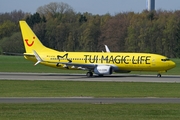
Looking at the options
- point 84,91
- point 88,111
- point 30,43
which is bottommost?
point 84,91

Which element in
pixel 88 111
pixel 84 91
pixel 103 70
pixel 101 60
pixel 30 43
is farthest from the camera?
pixel 30 43

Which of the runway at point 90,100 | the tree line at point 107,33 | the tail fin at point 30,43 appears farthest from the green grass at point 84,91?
the tree line at point 107,33

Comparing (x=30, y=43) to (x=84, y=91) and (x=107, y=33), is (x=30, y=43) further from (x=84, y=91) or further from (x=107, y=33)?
(x=107, y=33)

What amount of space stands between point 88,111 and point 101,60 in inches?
1500

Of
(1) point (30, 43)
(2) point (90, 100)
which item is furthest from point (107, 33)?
(2) point (90, 100)

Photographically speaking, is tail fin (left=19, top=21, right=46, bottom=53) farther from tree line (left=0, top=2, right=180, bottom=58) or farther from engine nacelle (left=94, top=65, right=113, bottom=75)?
tree line (left=0, top=2, right=180, bottom=58)

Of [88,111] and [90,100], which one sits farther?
[90,100]

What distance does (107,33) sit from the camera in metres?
145

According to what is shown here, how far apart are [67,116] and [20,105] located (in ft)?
17.2

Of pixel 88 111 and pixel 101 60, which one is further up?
pixel 88 111

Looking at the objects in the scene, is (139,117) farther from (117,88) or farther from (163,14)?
(163,14)

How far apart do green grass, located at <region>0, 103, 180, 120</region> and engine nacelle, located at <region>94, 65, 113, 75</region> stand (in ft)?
107

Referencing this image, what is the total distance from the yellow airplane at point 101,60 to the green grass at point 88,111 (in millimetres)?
33308

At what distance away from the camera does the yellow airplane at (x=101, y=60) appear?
63.8 meters
